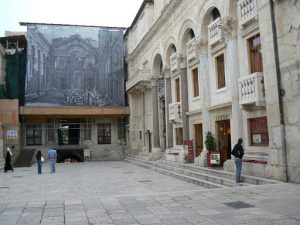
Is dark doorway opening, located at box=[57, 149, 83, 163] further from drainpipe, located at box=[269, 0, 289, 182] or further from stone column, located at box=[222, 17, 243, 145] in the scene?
drainpipe, located at box=[269, 0, 289, 182]

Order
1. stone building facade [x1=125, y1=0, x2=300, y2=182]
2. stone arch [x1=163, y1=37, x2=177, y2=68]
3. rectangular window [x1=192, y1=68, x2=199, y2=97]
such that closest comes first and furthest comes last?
stone building facade [x1=125, y1=0, x2=300, y2=182] → rectangular window [x1=192, y1=68, x2=199, y2=97] → stone arch [x1=163, y1=37, x2=177, y2=68]

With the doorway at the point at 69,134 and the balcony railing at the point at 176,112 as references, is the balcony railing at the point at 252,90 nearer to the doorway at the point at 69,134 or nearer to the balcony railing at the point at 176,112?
the balcony railing at the point at 176,112

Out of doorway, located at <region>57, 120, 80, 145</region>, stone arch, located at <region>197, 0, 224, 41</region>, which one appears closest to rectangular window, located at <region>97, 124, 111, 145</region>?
doorway, located at <region>57, 120, 80, 145</region>

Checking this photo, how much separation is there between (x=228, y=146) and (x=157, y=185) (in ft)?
13.4

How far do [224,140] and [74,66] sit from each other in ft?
66.6

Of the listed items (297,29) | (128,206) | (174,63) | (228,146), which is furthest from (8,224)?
(174,63)

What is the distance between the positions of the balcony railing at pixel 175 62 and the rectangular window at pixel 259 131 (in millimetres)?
7791

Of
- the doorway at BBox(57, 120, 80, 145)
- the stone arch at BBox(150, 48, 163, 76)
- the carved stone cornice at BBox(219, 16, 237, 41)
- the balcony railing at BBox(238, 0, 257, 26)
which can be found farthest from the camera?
the doorway at BBox(57, 120, 80, 145)

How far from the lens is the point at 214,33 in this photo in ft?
52.0

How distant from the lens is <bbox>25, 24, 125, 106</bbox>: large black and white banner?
31578mm

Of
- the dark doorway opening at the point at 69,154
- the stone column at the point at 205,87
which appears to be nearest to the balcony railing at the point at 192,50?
the stone column at the point at 205,87

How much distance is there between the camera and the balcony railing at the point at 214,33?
→ 1519 centimetres

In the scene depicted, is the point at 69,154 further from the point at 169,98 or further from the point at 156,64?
the point at 169,98

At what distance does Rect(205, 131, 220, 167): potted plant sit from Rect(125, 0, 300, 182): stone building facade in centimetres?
37
